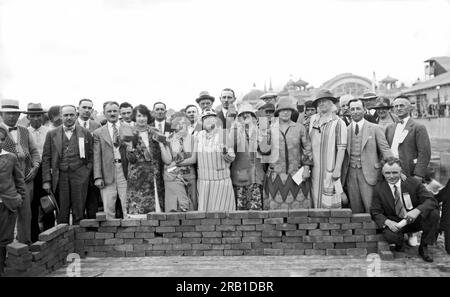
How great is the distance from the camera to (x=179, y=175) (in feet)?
18.4

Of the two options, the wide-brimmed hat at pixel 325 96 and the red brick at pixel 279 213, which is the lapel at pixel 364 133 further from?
the red brick at pixel 279 213

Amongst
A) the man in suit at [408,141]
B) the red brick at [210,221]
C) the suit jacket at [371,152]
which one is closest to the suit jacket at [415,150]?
the man in suit at [408,141]

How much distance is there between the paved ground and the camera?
4.43 metres

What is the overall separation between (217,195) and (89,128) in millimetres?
2340

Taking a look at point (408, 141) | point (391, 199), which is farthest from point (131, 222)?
point (408, 141)

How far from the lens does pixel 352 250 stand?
16.5ft

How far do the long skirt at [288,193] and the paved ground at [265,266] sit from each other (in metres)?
0.67

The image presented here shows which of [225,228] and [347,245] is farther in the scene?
[225,228]

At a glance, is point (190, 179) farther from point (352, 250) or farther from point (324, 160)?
point (352, 250)

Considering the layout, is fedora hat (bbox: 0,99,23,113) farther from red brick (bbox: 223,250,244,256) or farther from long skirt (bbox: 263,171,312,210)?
long skirt (bbox: 263,171,312,210)

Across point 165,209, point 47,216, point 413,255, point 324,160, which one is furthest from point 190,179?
point 413,255

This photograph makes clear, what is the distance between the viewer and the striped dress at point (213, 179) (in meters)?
5.44

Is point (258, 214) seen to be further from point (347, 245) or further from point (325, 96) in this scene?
point (325, 96)

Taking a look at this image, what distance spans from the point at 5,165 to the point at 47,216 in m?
1.48
